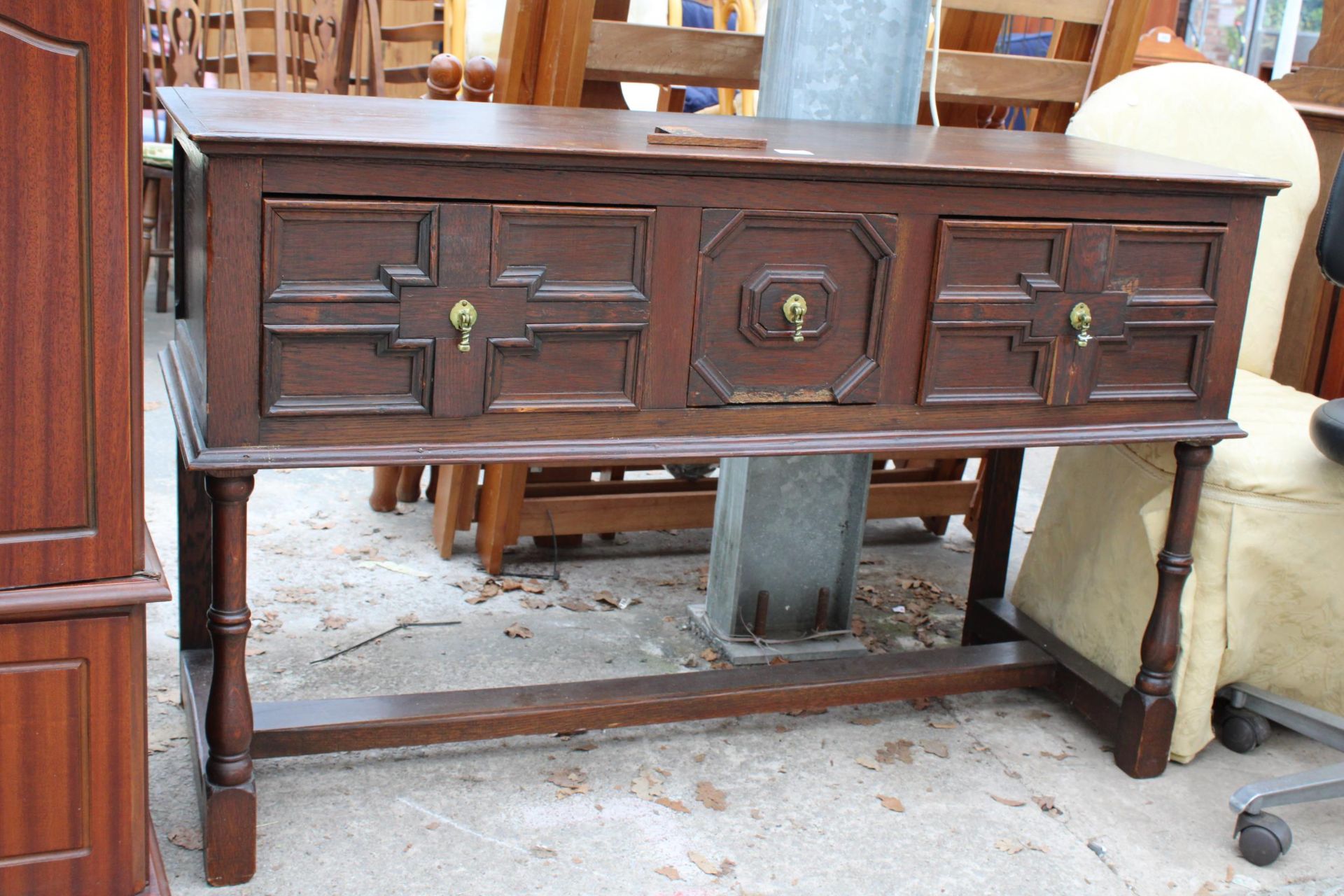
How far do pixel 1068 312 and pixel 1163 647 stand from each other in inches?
27.4

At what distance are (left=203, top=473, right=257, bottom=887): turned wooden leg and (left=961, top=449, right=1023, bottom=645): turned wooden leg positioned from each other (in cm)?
Answer: 158

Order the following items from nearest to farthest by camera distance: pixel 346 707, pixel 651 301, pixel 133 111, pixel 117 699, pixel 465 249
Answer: pixel 133 111 → pixel 117 699 → pixel 465 249 → pixel 651 301 → pixel 346 707

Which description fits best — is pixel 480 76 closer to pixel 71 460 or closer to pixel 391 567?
pixel 391 567

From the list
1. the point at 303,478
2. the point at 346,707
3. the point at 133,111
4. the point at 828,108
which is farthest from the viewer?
the point at 303,478

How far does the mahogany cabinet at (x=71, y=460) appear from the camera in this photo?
1371 mm

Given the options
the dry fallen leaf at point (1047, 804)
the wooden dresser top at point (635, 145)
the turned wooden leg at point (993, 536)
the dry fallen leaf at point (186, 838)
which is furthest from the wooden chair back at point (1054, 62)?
the dry fallen leaf at point (186, 838)

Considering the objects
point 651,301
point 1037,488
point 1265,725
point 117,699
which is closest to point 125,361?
Result: point 117,699

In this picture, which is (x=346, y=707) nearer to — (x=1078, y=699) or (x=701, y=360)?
(x=701, y=360)

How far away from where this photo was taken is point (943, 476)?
11.8 ft

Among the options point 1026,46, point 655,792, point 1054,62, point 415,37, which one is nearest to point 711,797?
point 655,792

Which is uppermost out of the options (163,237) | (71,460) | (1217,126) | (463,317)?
(1217,126)

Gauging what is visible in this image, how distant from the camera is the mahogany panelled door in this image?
64.4 inches

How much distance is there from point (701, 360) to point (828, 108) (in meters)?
0.86

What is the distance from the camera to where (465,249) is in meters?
1.68
